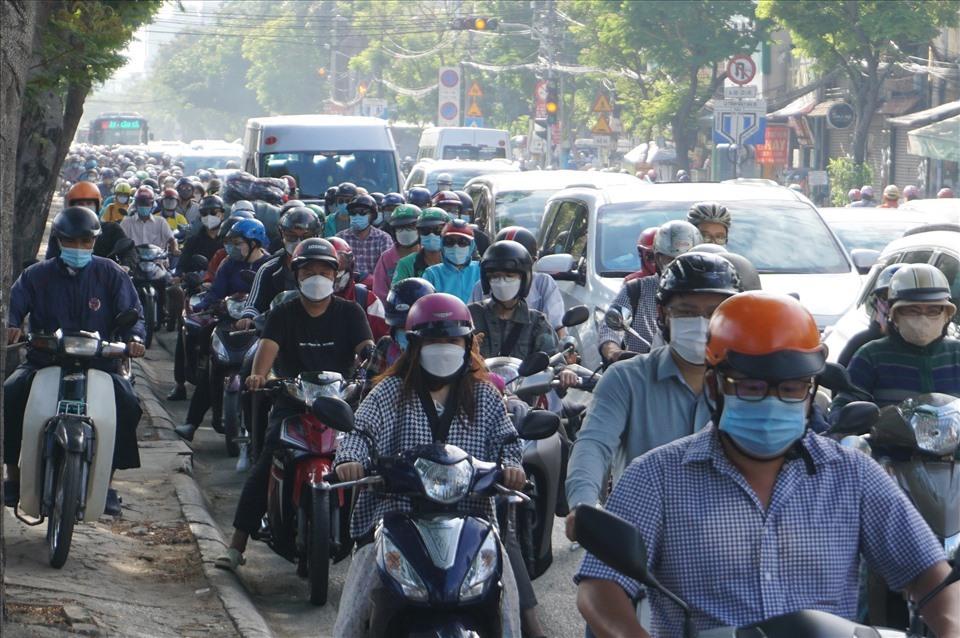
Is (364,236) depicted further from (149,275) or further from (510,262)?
(510,262)

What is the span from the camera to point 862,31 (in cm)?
3938

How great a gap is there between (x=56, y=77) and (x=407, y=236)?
3481 millimetres

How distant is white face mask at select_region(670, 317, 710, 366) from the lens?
16.8ft

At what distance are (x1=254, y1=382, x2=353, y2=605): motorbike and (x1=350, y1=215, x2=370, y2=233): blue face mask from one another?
21.0 feet

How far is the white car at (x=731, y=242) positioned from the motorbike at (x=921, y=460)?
5.18 metres

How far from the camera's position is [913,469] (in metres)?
5.91

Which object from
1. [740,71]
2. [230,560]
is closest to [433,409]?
[230,560]

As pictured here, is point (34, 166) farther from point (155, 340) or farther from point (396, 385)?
point (396, 385)

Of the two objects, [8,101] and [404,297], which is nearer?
[8,101]

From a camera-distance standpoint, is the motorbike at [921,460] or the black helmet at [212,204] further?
the black helmet at [212,204]

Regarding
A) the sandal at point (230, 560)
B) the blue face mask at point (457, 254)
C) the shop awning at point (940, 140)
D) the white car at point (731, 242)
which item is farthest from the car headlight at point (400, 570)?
the shop awning at point (940, 140)

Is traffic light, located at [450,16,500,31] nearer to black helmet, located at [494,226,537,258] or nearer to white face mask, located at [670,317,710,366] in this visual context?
black helmet, located at [494,226,537,258]

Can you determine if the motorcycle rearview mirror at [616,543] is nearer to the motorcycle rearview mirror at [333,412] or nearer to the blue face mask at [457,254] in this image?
the motorcycle rearview mirror at [333,412]

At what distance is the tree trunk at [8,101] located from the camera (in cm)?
625
